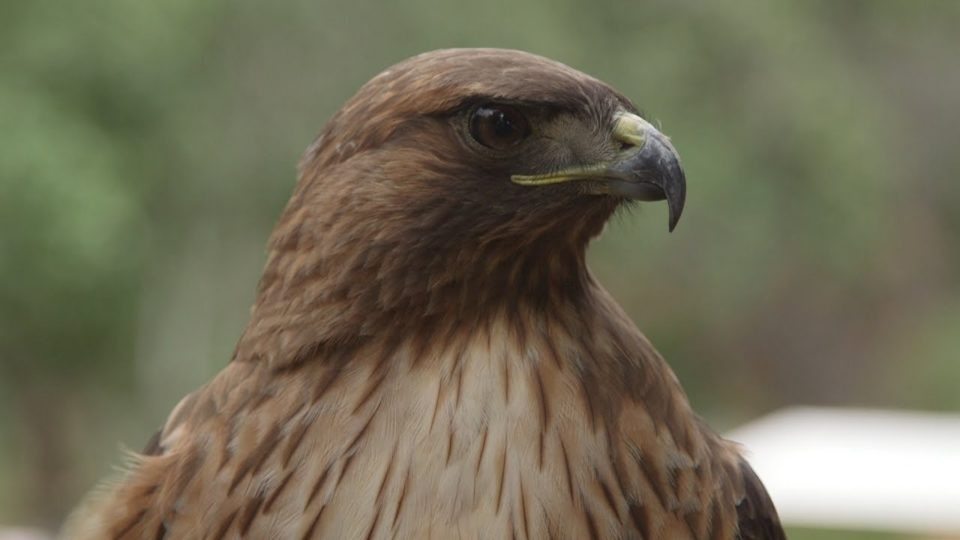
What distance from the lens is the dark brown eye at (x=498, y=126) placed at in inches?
95.7

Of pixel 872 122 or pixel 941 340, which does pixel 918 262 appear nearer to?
pixel 941 340

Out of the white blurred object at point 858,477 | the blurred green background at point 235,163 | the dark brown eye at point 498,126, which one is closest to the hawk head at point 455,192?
the dark brown eye at point 498,126

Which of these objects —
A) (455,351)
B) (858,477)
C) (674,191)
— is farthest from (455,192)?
(858,477)

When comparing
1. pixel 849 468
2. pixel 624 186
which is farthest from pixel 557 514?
pixel 849 468

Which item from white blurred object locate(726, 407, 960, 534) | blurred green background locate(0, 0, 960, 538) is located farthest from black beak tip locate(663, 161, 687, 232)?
blurred green background locate(0, 0, 960, 538)

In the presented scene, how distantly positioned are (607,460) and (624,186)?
45cm

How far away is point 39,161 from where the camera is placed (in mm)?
15414

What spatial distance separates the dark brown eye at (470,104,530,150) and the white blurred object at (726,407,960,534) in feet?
21.1

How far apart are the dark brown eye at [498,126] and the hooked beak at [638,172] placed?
0.07m

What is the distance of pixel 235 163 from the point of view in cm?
1809

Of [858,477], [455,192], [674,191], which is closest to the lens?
[674,191]

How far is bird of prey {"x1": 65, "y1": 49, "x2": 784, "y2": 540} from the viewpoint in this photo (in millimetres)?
2420

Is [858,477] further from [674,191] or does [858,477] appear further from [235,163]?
[235,163]

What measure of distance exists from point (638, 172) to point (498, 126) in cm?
24
